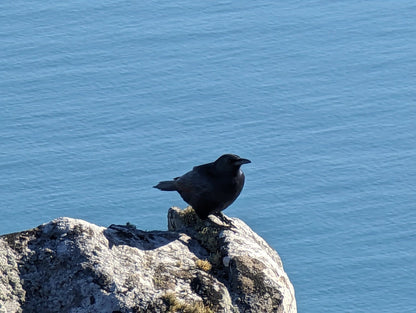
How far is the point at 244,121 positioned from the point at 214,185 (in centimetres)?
6992

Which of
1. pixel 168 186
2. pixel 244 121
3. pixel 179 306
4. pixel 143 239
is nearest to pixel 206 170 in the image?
pixel 168 186

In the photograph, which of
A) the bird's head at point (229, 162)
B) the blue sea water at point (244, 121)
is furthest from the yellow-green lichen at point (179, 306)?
the blue sea water at point (244, 121)

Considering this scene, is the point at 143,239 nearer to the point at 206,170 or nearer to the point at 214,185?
the point at 214,185

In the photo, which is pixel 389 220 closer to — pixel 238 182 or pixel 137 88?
pixel 137 88

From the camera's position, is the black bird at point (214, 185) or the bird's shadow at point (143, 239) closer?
the bird's shadow at point (143, 239)

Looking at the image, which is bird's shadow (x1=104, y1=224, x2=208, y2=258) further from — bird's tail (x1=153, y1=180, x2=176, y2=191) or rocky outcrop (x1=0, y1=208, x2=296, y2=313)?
bird's tail (x1=153, y1=180, x2=176, y2=191)

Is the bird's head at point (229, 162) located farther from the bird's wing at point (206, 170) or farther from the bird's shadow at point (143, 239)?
the bird's shadow at point (143, 239)

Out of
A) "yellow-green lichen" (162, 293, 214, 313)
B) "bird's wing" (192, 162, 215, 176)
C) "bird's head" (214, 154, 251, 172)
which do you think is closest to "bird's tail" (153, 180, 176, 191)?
"bird's wing" (192, 162, 215, 176)

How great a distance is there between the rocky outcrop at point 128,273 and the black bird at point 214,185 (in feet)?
4.48

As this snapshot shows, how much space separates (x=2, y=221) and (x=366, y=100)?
3505cm

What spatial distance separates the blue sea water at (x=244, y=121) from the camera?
226ft

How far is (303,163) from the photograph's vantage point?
80188 millimetres

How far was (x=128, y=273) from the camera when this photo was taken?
13852 mm

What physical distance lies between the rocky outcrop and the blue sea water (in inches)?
1901
